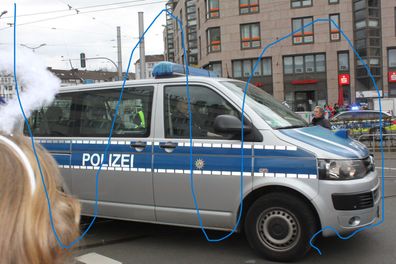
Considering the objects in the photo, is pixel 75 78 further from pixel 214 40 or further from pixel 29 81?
pixel 214 40

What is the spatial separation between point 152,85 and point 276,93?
118 ft

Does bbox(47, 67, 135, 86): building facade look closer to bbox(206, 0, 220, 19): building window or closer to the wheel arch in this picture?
the wheel arch

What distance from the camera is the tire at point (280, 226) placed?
13.8 feet

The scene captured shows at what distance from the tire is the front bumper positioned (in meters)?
0.16

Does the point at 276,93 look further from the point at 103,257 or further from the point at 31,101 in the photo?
the point at 31,101

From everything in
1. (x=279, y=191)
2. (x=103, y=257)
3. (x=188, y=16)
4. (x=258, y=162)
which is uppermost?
(x=188, y=16)

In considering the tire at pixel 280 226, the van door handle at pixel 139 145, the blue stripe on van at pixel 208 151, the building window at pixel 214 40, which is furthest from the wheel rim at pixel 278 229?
the building window at pixel 214 40

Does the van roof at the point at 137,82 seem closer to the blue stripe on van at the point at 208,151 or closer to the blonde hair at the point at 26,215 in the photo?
the blue stripe on van at the point at 208,151

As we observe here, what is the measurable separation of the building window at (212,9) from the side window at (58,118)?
123 feet

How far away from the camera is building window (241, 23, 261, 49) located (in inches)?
1578

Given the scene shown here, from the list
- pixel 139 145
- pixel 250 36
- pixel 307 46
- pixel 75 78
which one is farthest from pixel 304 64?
pixel 75 78

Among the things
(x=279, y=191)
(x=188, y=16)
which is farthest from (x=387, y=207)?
(x=188, y=16)

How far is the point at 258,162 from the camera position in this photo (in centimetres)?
430

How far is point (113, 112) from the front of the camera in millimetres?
5090
